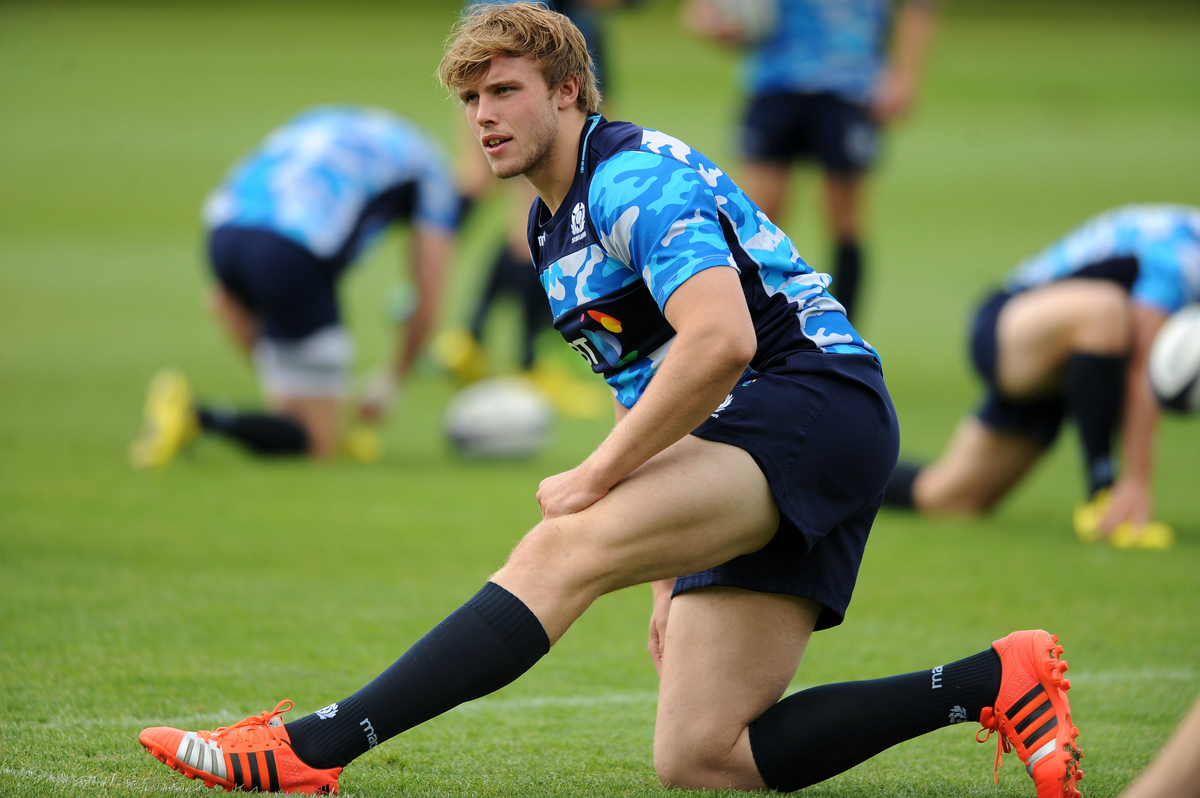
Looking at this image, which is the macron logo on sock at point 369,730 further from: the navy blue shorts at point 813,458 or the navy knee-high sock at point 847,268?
the navy knee-high sock at point 847,268

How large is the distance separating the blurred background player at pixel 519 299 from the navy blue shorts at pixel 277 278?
6.28 ft

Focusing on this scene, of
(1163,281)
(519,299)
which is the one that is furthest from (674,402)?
(519,299)

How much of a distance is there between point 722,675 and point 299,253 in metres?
3.95

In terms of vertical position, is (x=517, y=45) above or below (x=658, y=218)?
above

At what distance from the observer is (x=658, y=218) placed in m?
2.43

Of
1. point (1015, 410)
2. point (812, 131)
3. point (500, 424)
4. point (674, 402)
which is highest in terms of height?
point (674, 402)

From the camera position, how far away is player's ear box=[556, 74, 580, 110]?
8.71 ft

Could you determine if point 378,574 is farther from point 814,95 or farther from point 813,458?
point 814,95

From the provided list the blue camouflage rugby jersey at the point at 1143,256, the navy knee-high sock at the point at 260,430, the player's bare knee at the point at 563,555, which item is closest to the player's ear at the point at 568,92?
the player's bare knee at the point at 563,555

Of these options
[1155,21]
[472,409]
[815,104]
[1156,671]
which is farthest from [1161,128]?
[1156,671]

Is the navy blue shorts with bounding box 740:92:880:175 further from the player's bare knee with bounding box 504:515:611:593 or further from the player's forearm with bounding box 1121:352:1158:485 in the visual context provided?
the player's bare knee with bounding box 504:515:611:593

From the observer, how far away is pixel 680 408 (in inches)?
94.5

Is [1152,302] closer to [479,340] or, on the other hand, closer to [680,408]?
[680,408]

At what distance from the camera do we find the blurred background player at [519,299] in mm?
8047
